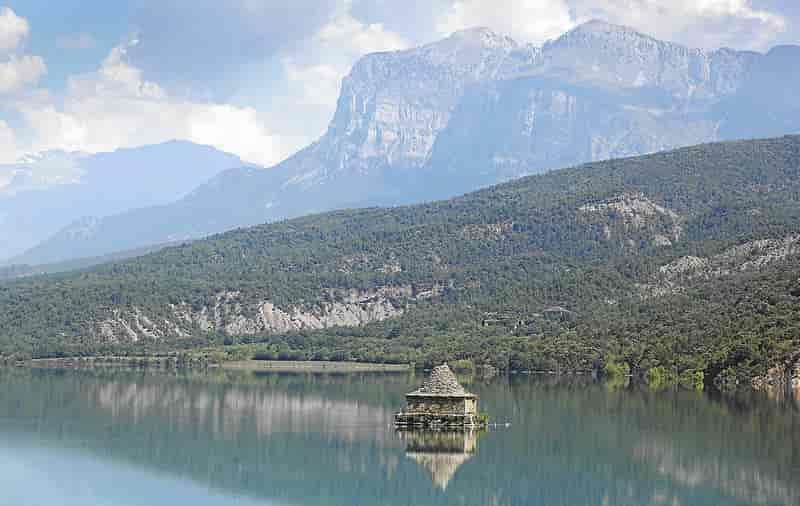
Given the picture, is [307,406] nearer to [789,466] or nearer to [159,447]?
[159,447]

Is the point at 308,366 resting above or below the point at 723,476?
above

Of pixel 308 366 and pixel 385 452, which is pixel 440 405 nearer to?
pixel 385 452

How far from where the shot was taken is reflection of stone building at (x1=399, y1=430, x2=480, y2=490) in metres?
58.7

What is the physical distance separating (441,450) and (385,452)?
2654 mm

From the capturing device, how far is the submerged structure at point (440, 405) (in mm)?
73438

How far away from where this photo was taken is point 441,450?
215 ft

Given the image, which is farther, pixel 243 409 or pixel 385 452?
pixel 243 409

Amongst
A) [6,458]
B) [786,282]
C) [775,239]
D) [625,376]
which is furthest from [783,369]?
[775,239]

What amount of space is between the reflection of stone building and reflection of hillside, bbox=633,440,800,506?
8.33 meters

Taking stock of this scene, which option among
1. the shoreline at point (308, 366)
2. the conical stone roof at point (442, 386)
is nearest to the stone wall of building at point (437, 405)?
the conical stone roof at point (442, 386)

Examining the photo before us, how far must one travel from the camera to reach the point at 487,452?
65250mm

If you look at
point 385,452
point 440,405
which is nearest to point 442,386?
point 440,405

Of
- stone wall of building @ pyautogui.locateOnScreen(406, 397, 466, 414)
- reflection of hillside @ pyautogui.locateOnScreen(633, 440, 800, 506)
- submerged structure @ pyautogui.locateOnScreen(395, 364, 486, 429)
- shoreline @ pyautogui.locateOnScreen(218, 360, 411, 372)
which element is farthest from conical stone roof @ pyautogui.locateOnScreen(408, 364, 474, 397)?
shoreline @ pyautogui.locateOnScreen(218, 360, 411, 372)

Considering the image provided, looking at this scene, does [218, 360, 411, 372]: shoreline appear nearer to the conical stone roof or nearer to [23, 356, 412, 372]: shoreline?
[23, 356, 412, 372]: shoreline
